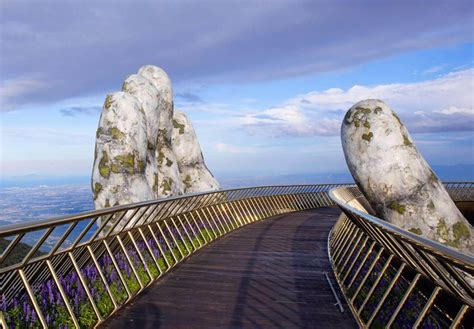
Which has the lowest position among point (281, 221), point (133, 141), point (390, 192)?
point (281, 221)

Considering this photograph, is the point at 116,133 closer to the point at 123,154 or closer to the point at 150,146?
the point at 123,154

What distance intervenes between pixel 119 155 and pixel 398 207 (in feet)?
29.5

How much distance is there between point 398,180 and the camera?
14922mm

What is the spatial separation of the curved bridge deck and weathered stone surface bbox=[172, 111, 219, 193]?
12172mm

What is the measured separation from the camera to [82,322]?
604 centimetres

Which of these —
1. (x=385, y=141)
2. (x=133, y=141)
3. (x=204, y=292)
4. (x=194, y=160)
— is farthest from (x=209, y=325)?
(x=194, y=160)

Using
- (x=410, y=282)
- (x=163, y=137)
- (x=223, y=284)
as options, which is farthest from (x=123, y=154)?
(x=410, y=282)

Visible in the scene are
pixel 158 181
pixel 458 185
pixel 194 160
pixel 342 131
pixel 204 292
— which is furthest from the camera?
pixel 458 185

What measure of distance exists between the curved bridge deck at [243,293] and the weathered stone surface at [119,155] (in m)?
3.73

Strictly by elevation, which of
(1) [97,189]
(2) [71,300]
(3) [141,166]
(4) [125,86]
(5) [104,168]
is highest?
(4) [125,86]

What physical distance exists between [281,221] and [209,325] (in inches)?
515

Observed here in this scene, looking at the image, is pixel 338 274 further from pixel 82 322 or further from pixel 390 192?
pixel 390 192

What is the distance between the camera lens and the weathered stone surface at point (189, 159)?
2441 centimetres

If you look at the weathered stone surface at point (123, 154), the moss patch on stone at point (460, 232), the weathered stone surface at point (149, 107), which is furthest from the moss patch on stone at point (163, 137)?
the moss patch on stone at point (460, 232)
